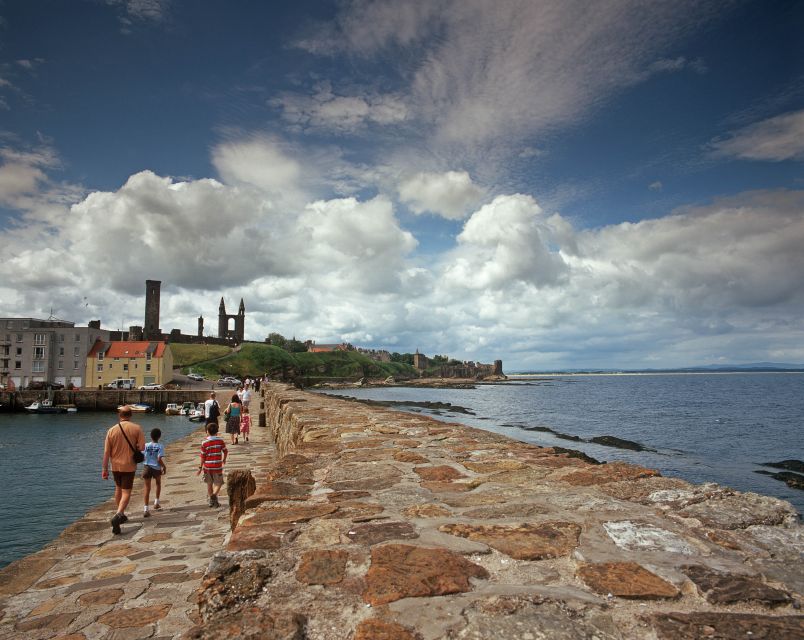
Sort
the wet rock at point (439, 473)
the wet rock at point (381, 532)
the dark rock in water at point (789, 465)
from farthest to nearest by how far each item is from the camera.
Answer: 1. the dark rock in water at point (789, 465)
2. the wet rock at point (439, 473)
3. the wet rock at point (381, 532)

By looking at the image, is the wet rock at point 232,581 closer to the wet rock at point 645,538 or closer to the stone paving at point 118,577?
the stone paving at point 118,577

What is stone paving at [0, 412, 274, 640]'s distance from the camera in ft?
15.2

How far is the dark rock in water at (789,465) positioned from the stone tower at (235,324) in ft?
422

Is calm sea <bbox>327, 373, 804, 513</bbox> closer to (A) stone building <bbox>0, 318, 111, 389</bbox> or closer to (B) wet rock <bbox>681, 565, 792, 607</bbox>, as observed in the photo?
(B) wet rock <bbox>681, 565, 792, 607</bbox>

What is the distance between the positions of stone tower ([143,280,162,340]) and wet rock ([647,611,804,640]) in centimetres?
12192

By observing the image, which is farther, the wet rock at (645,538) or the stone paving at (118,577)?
the stone paving at (118,577)

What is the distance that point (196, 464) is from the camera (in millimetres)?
14469

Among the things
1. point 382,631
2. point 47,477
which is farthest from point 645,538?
point 47,477

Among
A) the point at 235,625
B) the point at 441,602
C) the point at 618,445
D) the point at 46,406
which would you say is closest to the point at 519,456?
the point at 441,602

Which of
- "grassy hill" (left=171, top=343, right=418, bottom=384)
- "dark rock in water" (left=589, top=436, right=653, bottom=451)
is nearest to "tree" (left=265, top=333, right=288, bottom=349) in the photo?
"grassy hill" (left=171, top=343, right=418, bottom=384)

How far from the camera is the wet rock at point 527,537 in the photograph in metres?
2.85

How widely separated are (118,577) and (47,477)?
689 inches

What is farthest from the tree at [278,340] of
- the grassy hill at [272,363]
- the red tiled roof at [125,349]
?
the red tiled roof at [125,349]

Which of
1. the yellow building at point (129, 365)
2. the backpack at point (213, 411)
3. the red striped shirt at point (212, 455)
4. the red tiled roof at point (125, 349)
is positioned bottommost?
the red striped shirt at point (212, 455)
